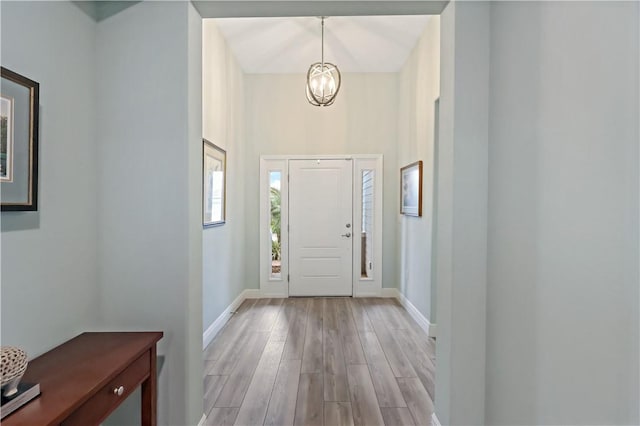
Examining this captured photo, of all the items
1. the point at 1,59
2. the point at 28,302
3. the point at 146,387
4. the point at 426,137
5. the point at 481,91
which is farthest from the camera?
the point at 426,137

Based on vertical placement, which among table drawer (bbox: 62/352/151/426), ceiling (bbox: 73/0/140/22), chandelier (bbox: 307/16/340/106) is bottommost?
table drawer (bbox: 62/352/151/426)

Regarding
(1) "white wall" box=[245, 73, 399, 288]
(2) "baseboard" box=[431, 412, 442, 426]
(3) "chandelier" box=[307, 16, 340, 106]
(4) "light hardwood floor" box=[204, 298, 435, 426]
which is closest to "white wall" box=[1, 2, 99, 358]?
(4) "light hardwood floor" box=[204, 298, 435, 426]

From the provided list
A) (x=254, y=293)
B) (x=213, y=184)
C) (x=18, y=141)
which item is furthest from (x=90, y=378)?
(x=254, y=293)

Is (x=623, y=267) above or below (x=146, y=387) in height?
above

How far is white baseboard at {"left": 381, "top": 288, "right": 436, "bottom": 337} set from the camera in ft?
11.3

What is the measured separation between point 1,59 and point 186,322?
1.29 meters

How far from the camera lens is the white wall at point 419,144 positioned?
3.45 m

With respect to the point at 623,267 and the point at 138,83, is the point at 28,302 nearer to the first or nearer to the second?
the point at 138,83

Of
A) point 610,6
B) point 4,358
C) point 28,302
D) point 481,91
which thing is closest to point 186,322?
point 28,302

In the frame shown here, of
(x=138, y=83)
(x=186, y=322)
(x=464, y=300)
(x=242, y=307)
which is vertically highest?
(x=138, y=83)

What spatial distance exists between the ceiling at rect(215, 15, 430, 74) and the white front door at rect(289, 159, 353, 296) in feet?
Answer: 4.81

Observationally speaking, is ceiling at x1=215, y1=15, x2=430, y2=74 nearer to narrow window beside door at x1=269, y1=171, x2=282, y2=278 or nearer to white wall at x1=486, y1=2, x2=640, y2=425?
A: narrow window beside door at x1=269, y1=171, x2=282, y2=278

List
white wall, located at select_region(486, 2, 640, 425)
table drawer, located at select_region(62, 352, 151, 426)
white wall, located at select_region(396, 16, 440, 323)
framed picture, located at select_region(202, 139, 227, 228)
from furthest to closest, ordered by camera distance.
Answer: white wall, located at select_region(396, 16, 440, 323) < framed picture, located at select_region(202, 139, 227, 228) < table drawer, located at select_region(62, 352, 151, 426) < white wall, located at select_region(486, 2, 640, 425)

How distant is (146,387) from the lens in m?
1.59
